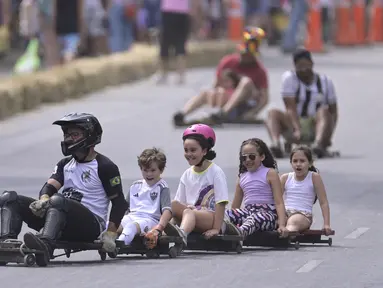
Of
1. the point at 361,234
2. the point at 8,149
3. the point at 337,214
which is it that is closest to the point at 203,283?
the point at 361,234

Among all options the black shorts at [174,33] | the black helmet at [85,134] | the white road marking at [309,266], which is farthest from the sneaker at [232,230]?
the black shorts at [174,33]

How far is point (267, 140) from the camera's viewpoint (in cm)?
2006

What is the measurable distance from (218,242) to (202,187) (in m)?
0.42

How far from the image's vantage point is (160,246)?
11039mm

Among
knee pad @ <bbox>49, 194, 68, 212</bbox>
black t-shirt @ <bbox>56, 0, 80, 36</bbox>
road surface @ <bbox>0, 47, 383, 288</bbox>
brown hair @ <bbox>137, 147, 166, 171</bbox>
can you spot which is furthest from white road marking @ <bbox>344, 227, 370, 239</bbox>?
black t-shirt @ <bbox>56, 0, 80, 36</bbox>

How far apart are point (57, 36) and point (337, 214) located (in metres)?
15.4

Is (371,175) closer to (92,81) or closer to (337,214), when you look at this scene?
(337,214)

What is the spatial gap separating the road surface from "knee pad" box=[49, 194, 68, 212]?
1.31 ft

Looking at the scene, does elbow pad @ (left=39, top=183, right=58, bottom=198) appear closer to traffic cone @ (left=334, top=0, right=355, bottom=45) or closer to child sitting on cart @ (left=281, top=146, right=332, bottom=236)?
child sitting on cart @ (left=281, top=146, right=332, bottom=236)

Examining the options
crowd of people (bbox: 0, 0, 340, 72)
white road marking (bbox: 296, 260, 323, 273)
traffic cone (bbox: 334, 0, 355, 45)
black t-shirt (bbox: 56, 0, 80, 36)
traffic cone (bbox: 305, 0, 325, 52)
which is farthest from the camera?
traffic cone (bbox: 334, 0, 355, 45)

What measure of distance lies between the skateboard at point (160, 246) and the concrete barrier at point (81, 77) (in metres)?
11.7

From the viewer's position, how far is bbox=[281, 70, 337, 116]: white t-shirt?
57.6 ft

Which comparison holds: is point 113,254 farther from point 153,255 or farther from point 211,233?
point 211,233

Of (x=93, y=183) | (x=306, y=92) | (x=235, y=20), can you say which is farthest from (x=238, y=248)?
(x=235, y=20)
